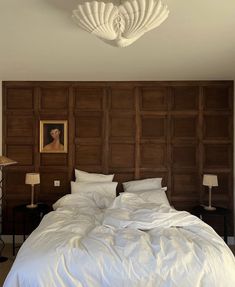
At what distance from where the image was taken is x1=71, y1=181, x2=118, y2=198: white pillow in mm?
4078

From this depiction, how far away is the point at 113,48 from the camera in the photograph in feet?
10.9

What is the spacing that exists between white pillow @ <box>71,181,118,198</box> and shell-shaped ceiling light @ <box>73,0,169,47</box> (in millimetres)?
2399

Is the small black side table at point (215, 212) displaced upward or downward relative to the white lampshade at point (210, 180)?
downward

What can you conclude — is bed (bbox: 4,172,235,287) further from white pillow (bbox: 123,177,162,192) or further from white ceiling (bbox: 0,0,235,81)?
white ceiling (bbox: 0,0,235,81)

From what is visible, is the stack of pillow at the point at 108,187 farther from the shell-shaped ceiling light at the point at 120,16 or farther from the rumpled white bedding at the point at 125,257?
the shell-shaped ceiling light at the point at 120,16

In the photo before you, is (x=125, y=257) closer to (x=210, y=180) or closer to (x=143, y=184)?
(x=143, y=184)

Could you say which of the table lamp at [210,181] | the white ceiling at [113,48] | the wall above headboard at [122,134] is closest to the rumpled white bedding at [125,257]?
the table lamp at [210,181]

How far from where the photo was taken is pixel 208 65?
12.5 ft

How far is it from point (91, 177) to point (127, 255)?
2.12 metres

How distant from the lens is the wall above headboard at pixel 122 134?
4.44 m

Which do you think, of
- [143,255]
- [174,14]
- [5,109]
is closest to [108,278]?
[143,255]

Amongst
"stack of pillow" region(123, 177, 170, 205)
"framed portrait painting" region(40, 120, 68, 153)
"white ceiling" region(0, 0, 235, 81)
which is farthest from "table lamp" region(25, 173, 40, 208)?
"white ceiling" region(0, 0, 235, 81)

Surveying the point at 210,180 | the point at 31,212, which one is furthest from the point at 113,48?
the point at 31,212

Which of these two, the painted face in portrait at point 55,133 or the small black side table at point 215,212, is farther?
the painted face in portrait at point 55,133
